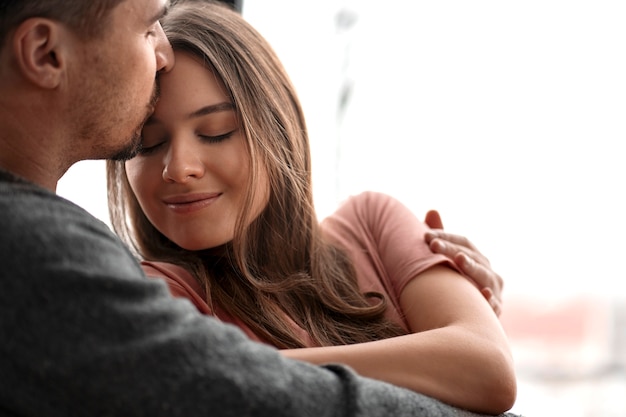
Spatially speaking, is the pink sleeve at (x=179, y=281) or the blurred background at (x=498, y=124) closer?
the pink sleeve at (x=179, y=281)

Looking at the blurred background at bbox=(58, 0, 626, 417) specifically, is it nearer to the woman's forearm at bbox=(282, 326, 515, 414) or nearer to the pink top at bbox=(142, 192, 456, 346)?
the pink top at bbox=(142, 192, 456, 346)

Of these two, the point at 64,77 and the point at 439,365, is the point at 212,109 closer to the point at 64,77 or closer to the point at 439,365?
the point at 64,77

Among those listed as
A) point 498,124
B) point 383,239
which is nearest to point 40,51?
point 383,239

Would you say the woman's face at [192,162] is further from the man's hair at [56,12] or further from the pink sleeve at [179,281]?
the man's hair at [56,12]

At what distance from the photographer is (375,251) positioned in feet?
5.53

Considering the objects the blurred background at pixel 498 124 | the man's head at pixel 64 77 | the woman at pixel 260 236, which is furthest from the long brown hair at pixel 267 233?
the blurred background at pixel 498 124

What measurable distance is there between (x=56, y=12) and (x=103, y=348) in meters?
0.46

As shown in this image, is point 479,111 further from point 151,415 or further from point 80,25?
point 151,415

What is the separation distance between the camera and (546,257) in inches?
126

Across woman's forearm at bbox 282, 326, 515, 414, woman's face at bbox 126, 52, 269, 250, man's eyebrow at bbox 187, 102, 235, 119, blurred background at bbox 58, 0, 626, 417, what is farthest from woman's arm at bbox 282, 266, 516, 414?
blurred background at bbox 58, 0, 626, 417

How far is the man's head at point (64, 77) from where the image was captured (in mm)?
1046

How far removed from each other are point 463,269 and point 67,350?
0.88 metres

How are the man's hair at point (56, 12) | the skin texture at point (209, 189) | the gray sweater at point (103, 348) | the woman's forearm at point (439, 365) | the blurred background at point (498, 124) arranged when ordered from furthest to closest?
the blurred background at point (498, 124)
the skin texture at point (209, 189)
the woman's forearm at point (439, 365)
the man's hair at point (56, 12)
the gray sweater at point (103, 348)

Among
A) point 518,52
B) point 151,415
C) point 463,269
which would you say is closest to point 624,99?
point 518,52
